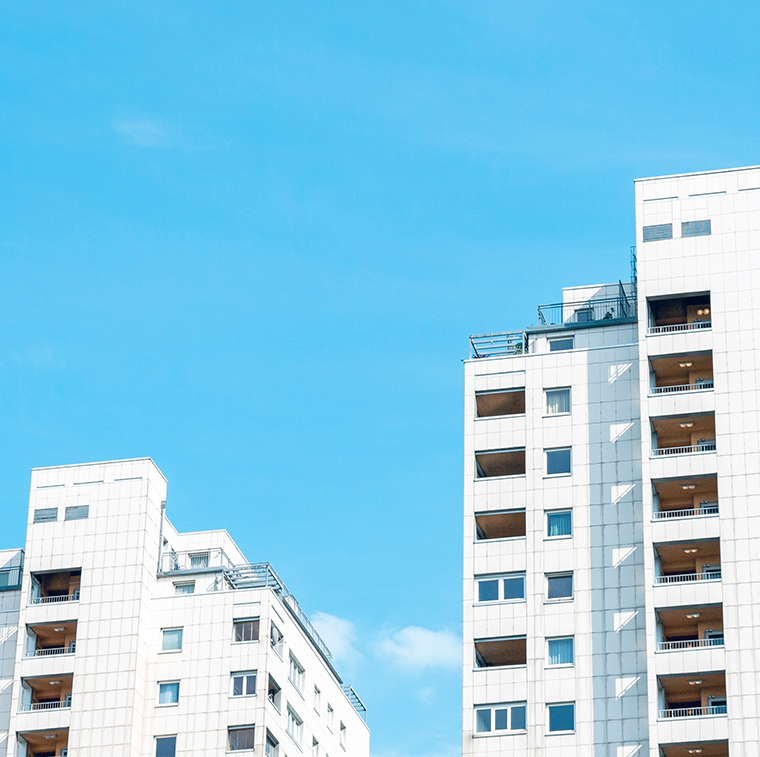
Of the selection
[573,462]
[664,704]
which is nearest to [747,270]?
[573,462]

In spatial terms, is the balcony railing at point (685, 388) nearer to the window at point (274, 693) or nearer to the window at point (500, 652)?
the window at point (500, 652)

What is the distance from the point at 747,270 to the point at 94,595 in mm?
52746

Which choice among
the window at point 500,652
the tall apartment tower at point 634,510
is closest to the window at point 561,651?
the tall apartment tower at point 634,510

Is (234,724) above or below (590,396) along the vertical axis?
below

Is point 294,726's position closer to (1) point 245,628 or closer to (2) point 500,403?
(1) point 245,628

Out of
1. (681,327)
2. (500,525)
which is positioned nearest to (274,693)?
(500,525)

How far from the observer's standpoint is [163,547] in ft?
436

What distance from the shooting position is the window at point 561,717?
10625 centimetres

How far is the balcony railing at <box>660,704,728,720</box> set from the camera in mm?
103562

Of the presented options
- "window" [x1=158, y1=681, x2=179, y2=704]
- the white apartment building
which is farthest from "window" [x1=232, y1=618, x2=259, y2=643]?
"window" [x1=158, y1=681, x2=179, y2=704]

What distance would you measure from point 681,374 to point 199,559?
148 ft

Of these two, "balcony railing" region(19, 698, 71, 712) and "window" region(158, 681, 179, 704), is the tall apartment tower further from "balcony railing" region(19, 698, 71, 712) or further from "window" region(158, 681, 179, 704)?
"balcony railing" region(19, 698, 71, 712)

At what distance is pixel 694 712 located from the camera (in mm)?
106000

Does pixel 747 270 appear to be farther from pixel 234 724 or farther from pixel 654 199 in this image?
pixel 234 724
